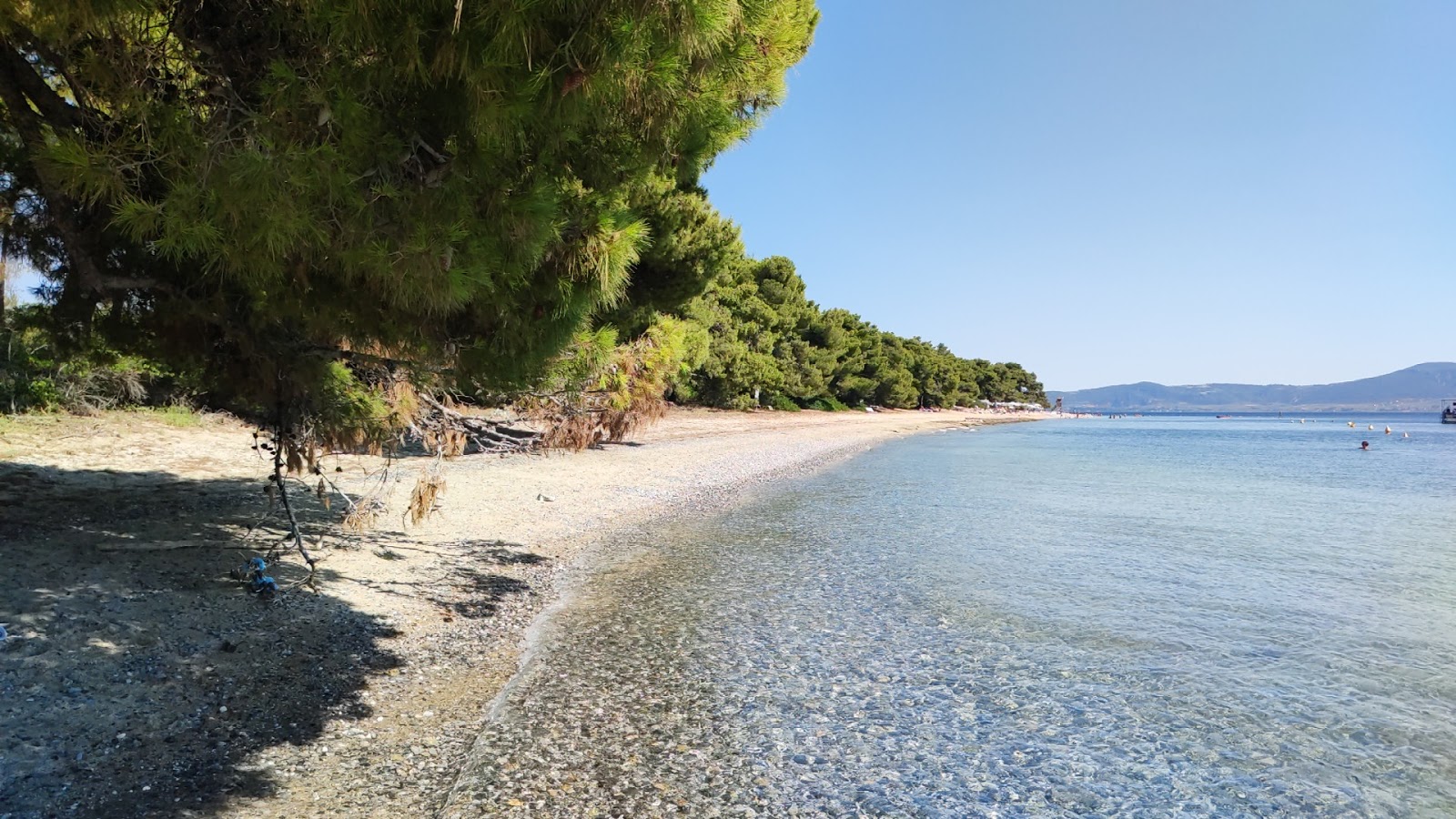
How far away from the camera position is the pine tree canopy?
2740 millimetres

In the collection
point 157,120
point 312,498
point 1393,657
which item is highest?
point 157,120

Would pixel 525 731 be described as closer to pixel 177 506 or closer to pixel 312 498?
pixel 177 506

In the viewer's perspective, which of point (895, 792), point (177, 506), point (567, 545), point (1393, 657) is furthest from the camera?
point (567, 545)

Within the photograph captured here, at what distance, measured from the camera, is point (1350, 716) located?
17.3ft

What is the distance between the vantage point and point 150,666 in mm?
4270

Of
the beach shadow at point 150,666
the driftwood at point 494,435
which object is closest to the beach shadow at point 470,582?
the beach shadow at point 150,666

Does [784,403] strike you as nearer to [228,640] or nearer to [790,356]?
[790,356]

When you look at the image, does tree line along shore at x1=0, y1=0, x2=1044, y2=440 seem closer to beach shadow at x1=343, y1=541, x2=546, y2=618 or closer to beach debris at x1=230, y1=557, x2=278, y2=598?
beach debris at x1=230, y1=557, x2=278, y2=598

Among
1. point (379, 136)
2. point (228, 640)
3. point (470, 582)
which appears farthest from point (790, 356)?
point (379, 136)

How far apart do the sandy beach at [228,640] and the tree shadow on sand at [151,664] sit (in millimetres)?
13

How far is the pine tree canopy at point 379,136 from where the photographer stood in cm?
274

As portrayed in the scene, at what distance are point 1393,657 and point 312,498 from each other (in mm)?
12037

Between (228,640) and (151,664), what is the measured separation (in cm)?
55

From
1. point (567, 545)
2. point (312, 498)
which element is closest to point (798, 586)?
point (567, 545)
